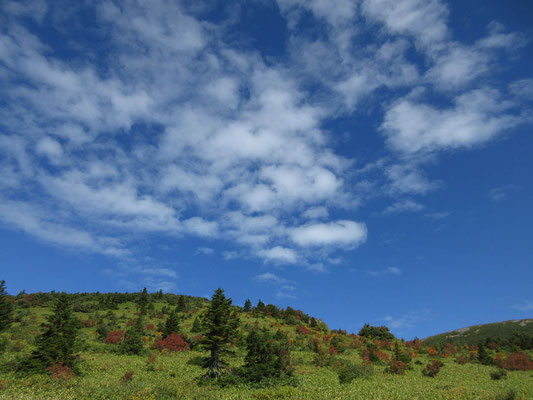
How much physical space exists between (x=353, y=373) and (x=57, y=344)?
1342 inches

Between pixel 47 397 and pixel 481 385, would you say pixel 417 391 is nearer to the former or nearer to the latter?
pixel 481 385

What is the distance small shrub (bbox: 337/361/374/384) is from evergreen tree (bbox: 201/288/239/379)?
41.9 ft

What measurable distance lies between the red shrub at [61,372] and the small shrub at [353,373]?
28.4m

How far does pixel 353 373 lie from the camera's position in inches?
1519

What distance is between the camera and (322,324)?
101938 millimetres

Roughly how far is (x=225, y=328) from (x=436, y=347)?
2522 inches

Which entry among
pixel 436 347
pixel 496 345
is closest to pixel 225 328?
pixel 436 347

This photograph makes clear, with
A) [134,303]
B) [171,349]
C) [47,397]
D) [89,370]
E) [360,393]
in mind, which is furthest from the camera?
[134,303]

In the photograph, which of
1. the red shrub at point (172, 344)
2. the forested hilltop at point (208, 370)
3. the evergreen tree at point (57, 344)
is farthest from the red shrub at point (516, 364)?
the evergreen tree at point (57, 344)

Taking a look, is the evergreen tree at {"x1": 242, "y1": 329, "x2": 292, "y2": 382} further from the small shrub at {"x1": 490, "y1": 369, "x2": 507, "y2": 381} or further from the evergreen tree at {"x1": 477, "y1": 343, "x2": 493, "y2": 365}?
the evergreen tree at {"x1": 477, "y1": 343, "x2": 493, "y2": 365}

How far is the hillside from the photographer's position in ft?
340

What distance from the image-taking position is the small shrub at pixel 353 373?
34447 millimetres

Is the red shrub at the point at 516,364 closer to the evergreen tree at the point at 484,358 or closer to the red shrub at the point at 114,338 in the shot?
the evergreen tree at the point at 484,358

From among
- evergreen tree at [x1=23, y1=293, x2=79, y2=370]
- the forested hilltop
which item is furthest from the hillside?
evergreen tree at [x1=23, y1=293, x2=79, y2=370]
